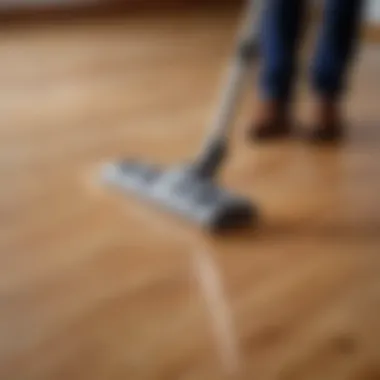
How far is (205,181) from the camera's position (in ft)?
5.61

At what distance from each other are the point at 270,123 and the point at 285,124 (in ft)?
0.13

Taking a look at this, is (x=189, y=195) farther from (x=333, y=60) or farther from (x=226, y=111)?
(x=333, y=60)

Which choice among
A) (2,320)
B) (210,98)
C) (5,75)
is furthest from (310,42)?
(2,320)

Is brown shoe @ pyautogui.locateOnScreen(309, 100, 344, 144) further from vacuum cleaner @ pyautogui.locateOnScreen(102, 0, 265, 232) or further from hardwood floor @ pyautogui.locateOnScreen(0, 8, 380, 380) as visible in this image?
vacuum cleaner @ pyautogui.locateOnScreen(102, 0, 265, 232)

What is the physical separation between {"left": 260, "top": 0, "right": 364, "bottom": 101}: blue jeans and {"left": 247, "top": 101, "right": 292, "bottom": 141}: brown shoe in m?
0.03

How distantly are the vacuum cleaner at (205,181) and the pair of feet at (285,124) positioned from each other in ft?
0.55

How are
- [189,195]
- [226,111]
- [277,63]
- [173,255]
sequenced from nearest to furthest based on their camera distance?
1. [173,255]
2. [189,195]
3. [226,111]
4. [277,63]

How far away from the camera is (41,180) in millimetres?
1877

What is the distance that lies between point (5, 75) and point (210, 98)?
0.69 metres

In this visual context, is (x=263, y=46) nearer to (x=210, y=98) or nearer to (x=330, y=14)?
(x=330, y=14)

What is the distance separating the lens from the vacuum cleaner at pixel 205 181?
1.61m

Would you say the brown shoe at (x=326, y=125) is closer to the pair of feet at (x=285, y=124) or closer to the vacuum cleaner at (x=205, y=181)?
the pair of feet at (x=285, y=124)

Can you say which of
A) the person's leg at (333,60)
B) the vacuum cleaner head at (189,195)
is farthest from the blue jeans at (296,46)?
the vacuum cleaner head at (189,195)

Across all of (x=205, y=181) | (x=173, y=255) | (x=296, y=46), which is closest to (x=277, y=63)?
(x=296, y=46)
